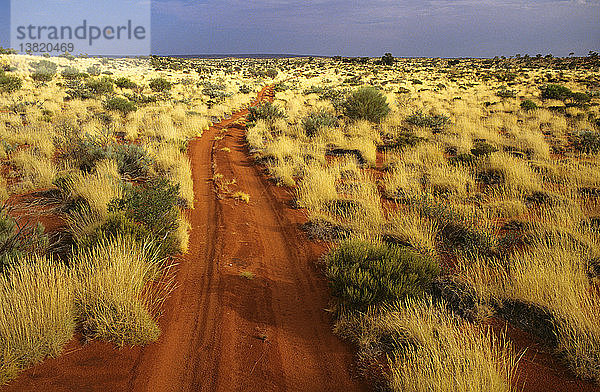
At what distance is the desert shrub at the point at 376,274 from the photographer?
3789 mm

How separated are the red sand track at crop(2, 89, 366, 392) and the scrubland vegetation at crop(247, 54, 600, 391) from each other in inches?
14.4

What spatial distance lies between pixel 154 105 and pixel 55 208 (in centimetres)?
1556

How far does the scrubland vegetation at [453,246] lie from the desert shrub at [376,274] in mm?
17

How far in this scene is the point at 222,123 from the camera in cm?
1825

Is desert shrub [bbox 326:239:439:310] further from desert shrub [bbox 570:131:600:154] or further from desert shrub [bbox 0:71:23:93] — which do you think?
desert shrub [bbox 0:71:23:93]

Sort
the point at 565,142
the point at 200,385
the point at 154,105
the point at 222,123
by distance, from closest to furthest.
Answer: the point at 200,385 → the point at 565,142 → the point at 222,123 → the point at 154,105

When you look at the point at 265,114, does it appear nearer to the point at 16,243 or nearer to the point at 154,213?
the point at 154,213

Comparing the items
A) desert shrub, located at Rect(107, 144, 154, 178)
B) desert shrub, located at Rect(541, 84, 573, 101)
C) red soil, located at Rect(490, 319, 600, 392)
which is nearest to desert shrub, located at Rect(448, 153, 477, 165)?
red soil, located at Rect(490, 319, 600, 392)

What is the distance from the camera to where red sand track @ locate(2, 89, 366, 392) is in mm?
3010

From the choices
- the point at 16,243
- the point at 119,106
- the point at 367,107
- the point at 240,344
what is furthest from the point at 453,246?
the point at 119,106

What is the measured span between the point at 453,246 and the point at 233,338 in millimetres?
3599

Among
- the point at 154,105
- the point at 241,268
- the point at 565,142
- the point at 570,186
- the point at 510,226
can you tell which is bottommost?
the point at 241,268

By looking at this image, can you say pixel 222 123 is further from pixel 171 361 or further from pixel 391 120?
pixel 171 361

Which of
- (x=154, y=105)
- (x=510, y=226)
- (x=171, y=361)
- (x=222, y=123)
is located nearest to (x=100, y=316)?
(x=171, y=361)
